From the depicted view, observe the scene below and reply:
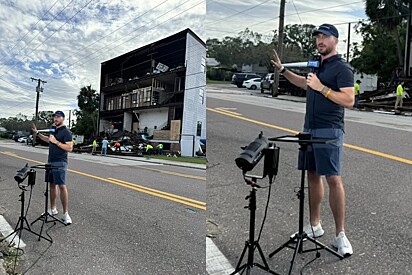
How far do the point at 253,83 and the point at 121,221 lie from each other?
0.81m

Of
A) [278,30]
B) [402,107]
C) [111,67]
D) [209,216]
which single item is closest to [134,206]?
[209,216]

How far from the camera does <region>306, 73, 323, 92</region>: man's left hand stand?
3.48 ft

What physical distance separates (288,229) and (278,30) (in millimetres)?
606

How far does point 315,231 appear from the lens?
1.23m

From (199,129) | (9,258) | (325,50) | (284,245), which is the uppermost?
(325,50)

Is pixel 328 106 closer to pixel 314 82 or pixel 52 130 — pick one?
pixel 314 82

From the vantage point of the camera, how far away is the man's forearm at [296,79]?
113 cm

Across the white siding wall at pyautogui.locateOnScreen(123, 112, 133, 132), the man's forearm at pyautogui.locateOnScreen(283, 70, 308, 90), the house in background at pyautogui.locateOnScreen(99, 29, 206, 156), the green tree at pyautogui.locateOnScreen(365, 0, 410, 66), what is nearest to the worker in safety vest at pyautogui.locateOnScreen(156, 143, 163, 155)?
the house in background at pyautogui.locateOnScreen(99, 29, 206, 156)

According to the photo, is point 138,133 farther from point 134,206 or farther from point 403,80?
point 403,80

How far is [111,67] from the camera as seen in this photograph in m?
1.76

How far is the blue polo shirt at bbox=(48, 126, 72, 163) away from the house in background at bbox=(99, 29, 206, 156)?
0.53 feet

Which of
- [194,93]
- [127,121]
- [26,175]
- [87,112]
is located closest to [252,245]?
[194,93]

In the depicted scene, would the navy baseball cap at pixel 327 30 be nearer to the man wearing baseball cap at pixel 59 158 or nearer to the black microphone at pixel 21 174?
the man wearing baseball cap at pixel 59 158

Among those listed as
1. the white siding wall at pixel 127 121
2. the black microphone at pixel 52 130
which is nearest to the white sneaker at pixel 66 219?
the black microphone at pixel 52 130
